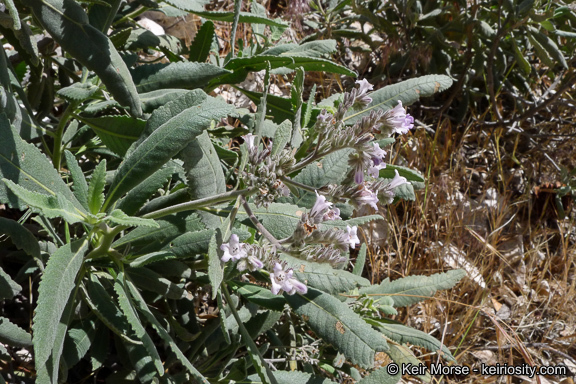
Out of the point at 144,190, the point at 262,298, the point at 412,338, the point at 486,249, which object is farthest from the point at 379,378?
the point at 486,249

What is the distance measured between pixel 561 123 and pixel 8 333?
3761 millimetres

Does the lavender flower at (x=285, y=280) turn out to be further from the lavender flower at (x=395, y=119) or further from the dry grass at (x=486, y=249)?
the dry grass at (x=486, y=249)

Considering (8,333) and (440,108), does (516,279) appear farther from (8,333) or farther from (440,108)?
(8,333)

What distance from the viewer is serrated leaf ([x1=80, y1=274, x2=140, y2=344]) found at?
1740 millimetres

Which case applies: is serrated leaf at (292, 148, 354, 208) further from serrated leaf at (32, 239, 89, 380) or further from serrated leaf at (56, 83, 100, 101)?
serrated leaf at (32, 239, 89, 380)

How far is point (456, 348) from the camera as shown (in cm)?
296

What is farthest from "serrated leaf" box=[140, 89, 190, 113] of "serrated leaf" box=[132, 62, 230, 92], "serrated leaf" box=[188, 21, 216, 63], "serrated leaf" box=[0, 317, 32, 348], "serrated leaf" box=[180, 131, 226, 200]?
"serrated leaf" box=[0, 317, 32, 348]

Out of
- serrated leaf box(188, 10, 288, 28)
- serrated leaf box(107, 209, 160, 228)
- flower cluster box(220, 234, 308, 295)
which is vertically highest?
serrated leaf box(188, 10, 288, 28)

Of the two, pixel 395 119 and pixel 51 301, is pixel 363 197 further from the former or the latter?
pixel 51 301

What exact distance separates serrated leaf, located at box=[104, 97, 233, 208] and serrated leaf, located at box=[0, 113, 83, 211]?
175 mm

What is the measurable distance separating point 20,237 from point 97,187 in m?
0.30

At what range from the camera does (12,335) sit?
1.74 meters

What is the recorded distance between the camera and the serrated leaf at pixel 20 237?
5.44 ft

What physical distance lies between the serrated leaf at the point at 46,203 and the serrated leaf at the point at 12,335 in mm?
589
